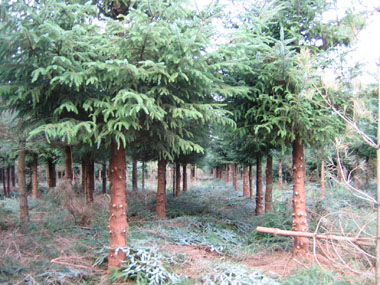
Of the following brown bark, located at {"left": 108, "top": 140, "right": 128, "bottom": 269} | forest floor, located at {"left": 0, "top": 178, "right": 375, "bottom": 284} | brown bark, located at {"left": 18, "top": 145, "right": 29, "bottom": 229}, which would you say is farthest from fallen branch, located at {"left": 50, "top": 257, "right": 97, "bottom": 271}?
brown bark, located at {"left": 18, "top": 145, "right": 29, "bottom": 229}

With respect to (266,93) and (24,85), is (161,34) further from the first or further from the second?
(266,93)

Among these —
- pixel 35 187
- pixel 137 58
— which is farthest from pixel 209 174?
pixel 137 58

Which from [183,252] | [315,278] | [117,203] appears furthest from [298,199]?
[117,203]

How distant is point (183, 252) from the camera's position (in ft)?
19.4

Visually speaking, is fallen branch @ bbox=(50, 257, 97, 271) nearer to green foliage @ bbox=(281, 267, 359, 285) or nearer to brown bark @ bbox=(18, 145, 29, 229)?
green foliage @ bbox=(281, 267, 359, 285)

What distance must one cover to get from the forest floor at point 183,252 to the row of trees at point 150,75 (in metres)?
0.57

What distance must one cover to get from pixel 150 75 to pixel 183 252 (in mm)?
3747

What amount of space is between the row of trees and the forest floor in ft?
1.87

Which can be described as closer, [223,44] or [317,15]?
[223,44]

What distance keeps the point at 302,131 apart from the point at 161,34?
11.7 feet

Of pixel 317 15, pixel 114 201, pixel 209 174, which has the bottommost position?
pixel 209 174

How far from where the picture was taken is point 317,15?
20.2ft

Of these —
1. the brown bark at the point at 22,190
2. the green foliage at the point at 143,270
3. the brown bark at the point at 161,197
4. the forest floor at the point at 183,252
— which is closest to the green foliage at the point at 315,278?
the forest floor at the point at 183,252

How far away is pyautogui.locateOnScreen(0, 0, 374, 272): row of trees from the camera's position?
12.3 ft
